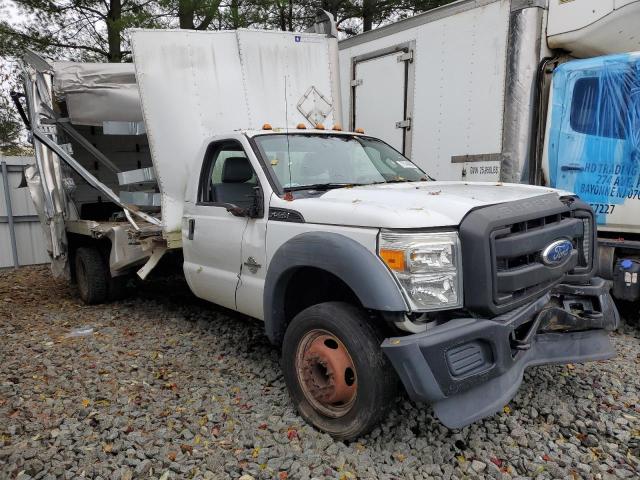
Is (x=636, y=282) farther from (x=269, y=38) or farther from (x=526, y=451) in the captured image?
(x=269, y=38)

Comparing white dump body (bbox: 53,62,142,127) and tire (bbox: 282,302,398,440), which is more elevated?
white dump body (bbox: 53,62,142,127)

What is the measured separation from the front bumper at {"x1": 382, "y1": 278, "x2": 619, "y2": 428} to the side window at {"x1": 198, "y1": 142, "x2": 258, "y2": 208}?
70.9 inches

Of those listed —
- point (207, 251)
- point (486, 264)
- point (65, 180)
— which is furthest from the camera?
point (65, 180)

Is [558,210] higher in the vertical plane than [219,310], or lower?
higher

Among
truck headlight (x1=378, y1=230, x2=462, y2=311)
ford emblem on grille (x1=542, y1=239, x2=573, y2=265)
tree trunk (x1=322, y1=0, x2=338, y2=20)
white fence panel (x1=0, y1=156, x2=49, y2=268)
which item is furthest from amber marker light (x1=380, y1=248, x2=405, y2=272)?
tree trunk (x1=322, y1=0, x2=338, y2=20)

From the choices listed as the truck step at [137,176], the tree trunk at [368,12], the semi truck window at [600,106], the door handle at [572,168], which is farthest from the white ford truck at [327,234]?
the tree trunk at [368,12]

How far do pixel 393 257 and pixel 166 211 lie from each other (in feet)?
9.18

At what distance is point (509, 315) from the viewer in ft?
9.27

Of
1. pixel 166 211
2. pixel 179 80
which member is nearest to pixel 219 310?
pixel 166 211

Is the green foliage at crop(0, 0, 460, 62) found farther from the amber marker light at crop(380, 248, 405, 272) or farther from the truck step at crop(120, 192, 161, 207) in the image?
the amber marker light at crop(380, 248, 405, 272)

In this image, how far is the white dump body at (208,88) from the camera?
4.78 metres

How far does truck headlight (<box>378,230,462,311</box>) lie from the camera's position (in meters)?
2.67

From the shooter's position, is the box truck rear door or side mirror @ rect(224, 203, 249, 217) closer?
side mirror @ rect(224, 203, 249, 217)

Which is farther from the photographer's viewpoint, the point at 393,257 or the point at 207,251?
the point at 207,251
